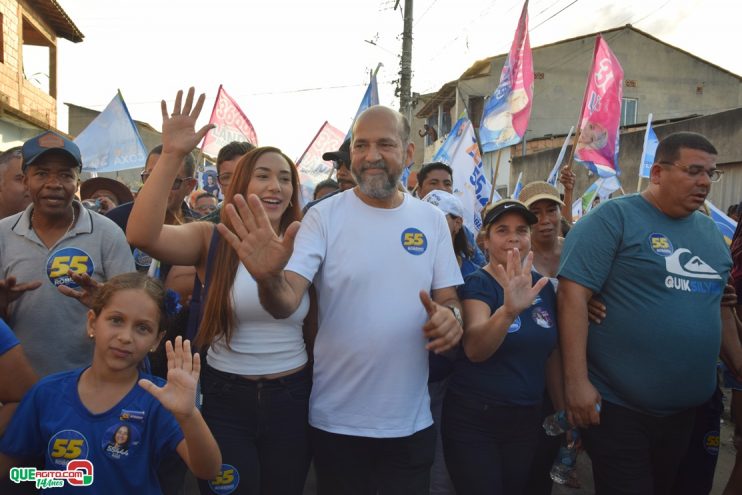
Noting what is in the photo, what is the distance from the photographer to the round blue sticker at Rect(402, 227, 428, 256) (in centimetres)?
229

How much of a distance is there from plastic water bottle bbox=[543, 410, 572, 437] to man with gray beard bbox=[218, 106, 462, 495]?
34.8 inches

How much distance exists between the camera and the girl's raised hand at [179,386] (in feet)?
6.04

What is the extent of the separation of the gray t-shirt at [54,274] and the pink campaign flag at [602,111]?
5.56 metres

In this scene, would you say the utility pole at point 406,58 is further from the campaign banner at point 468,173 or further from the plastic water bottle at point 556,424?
the plastic water bottle at point 556,424

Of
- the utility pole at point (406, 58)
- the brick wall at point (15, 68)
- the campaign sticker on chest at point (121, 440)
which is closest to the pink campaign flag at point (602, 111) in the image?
the campaign sticker on chest at point (121, 440)

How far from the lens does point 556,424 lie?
9.50ft

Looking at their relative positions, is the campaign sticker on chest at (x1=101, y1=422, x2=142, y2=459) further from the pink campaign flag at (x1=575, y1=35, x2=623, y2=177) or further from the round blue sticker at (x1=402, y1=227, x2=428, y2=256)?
the pink campaign flag at (x1=575, y1=35, x2=623, y2=177)

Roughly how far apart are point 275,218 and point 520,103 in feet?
16.7

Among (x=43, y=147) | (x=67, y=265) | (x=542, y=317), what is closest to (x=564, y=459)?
(x=542, y=317)

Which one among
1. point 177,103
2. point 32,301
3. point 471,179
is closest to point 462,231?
point 177,103

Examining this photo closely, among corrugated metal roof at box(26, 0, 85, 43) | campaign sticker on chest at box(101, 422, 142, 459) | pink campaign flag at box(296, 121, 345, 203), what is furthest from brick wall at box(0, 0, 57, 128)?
campaign sticker on chest at box(101, 422, 142, 459)

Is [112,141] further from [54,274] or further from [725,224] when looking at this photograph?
[725,224]

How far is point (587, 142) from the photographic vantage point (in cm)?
670

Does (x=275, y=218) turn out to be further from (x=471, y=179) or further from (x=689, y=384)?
(x=471, y=179)
